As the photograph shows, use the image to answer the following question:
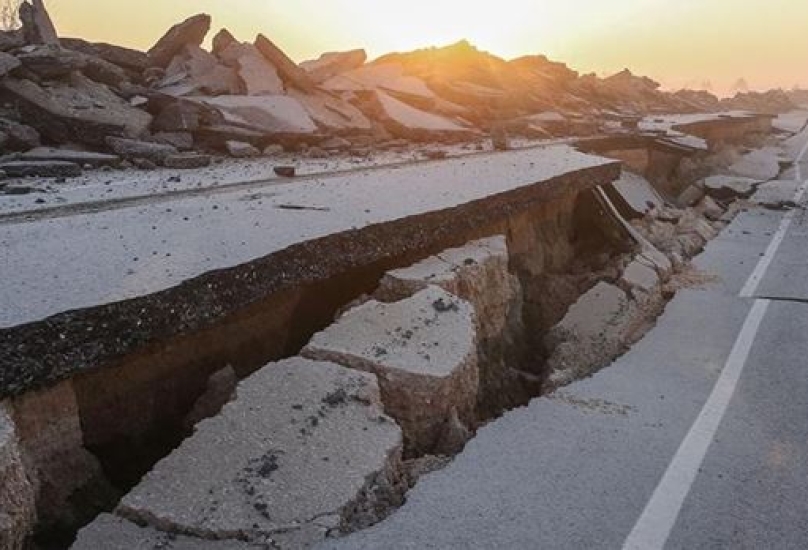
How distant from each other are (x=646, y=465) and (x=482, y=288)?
5.39 feet

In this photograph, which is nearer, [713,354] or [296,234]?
[296,234]

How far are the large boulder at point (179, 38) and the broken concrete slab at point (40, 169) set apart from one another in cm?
542

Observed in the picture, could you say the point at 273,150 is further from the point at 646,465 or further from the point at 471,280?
the point at 646,465

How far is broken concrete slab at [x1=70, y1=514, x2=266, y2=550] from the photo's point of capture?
2281mm

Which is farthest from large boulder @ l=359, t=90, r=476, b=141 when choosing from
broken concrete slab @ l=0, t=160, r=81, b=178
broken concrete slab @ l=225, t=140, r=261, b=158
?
broken concrete slab @ l=0, t=160, r=81, b=178

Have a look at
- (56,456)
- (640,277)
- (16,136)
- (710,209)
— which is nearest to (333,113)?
(16,136)

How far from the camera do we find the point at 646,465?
3383 millimetres

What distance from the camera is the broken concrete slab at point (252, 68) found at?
428 inches

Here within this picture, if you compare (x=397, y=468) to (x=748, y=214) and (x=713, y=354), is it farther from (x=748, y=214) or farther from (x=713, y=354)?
(x=748, y=214)

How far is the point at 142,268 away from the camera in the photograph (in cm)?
321

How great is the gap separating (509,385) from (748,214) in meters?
8.83

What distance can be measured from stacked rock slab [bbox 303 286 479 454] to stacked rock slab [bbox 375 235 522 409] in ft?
1.16

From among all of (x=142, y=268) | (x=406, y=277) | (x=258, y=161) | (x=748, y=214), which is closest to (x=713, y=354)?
(x=406, y=277)

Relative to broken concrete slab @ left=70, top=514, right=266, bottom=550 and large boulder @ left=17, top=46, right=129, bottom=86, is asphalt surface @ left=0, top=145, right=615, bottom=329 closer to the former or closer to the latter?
broken concrete slab @ left=70, top=514, right=266, bottom=550
